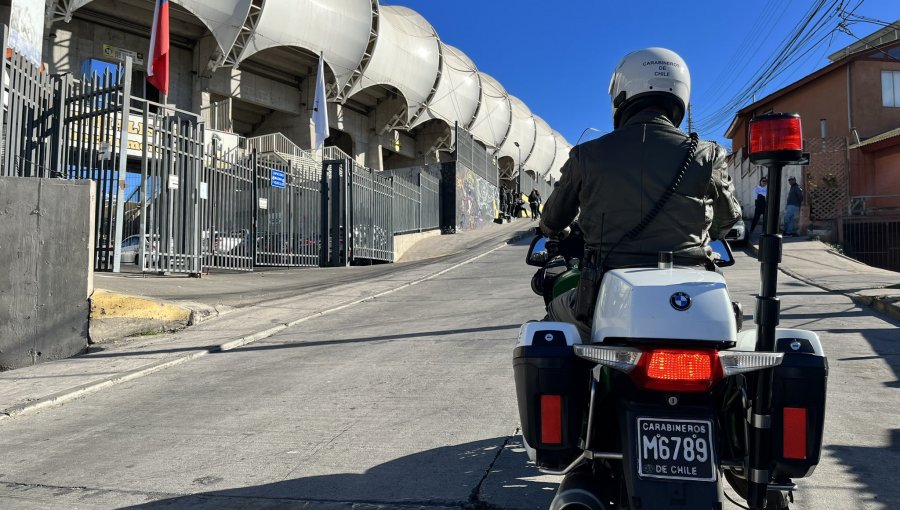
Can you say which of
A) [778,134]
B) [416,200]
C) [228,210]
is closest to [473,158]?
[416,200]

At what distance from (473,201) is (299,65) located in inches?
485

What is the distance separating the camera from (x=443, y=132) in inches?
1786

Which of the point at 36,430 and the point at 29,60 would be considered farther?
the point at 29,60

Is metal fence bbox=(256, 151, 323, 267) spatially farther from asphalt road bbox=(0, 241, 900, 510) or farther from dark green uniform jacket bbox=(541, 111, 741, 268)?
dark green uniform jacket bbox=(541, 111, 741, 268)

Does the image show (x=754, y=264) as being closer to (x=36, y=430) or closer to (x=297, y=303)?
(x=297, y=303)

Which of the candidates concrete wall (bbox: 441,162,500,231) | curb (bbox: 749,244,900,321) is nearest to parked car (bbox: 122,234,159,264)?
curb (bbox: 749,244,900,321)

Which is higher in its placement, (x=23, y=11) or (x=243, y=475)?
(x=23, y=11)

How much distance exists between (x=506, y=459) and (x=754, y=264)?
11321mm

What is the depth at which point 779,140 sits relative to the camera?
2.13 metres

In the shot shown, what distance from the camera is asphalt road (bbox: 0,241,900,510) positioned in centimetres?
309

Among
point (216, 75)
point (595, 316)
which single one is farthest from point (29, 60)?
point (216, 75)

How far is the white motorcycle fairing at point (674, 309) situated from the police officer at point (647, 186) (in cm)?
33

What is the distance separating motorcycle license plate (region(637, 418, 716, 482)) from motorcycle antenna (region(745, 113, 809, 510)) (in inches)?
10.8

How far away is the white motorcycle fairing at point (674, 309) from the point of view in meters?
1.93
